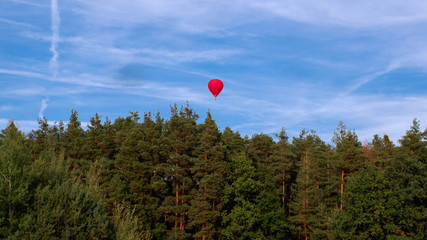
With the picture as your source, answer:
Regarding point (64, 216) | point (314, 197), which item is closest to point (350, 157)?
point (314, 197)

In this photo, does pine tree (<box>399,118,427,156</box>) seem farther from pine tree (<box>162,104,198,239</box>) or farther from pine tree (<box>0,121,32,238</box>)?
pine tree (<box>0,121,32,238</box>)

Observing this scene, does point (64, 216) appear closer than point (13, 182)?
No

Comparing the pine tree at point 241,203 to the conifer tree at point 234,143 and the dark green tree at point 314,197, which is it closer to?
the conifer tree at point 234,143

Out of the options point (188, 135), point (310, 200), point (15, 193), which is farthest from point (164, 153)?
point (15, 193)

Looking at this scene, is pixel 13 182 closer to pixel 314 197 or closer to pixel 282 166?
pixel 314 197

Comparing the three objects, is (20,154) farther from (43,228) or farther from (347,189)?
(347,189)

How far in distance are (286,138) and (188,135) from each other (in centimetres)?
3578

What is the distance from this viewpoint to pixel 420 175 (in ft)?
184

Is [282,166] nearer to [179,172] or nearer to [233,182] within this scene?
[233,182]

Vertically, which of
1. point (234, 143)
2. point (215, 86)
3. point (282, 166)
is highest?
point (215, 86)

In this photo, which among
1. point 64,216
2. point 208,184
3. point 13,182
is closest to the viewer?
point 13,182

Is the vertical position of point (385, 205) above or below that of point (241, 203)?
above

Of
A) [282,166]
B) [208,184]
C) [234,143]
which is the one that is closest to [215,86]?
[208,184]

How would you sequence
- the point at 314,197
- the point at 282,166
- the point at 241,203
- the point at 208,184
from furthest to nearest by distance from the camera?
the point at 282,166 → the point at 314,197 → the point at 241,203 → the point at 208,184
